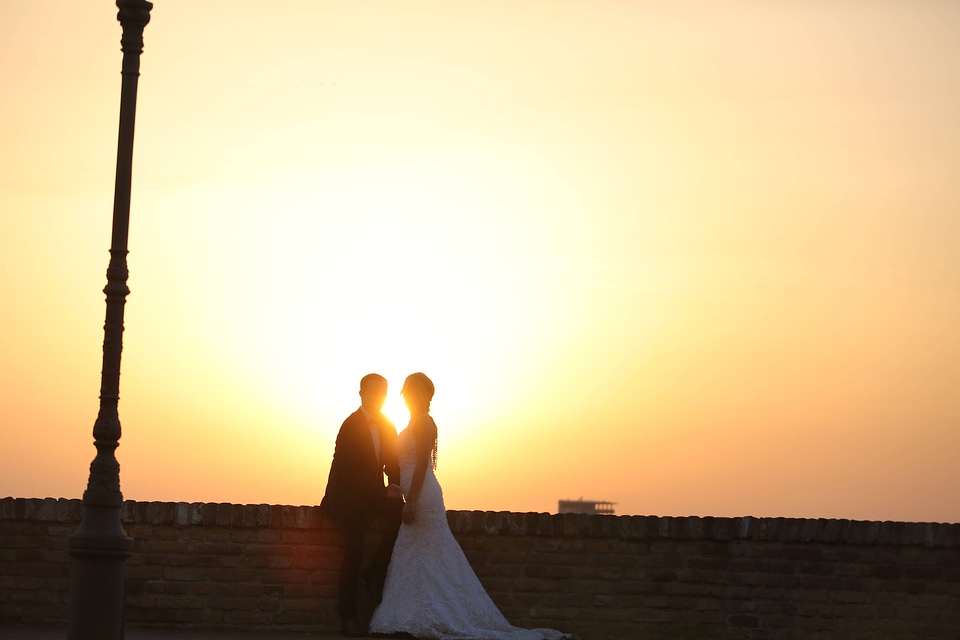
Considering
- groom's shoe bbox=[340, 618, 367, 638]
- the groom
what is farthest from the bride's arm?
groom's shoe bbox=[340, 618, 367, 638]

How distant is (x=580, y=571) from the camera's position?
998 centimetres

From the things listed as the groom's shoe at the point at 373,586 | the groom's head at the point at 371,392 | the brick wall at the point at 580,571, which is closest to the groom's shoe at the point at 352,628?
the brick wall at the point at 580,571

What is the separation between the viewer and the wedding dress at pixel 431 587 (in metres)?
9.58

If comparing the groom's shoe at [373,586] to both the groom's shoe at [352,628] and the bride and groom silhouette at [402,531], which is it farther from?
the groom's shoe at [352,628]

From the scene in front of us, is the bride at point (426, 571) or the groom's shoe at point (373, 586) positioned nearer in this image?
the bride at point (426, 571)

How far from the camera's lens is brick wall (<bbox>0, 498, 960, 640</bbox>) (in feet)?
32.1

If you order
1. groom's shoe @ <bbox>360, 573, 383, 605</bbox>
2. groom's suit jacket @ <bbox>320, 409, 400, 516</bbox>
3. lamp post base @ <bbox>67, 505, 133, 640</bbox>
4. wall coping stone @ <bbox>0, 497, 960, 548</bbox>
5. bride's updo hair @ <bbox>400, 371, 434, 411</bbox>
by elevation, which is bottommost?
lamp post base @ <bbox>67, 505, 133, 640</bbox>

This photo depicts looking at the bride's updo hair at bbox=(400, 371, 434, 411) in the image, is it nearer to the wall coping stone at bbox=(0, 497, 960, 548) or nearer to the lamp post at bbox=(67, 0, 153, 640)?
the wall coping stone at bbox=(0, 497, 960, 548)

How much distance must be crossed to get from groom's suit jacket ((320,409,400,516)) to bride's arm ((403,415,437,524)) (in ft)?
0.74

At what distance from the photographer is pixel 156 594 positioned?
9797 mm

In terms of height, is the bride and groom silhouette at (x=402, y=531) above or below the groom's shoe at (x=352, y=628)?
above

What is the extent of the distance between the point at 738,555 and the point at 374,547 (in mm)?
2878

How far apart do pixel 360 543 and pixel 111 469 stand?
8.03 ft

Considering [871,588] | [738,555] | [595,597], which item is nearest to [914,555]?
[871,588]
